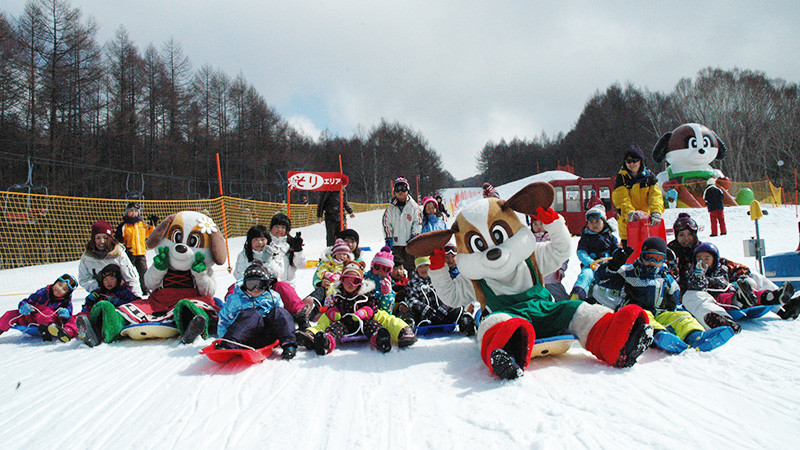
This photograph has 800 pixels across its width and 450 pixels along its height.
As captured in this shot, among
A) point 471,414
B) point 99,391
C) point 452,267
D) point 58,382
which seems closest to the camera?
point 471,414

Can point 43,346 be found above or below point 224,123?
below

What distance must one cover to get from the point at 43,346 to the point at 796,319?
23.1 ft

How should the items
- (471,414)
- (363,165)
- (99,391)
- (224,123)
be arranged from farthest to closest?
1. (363,165)
2. (224,123)
3. (99,391)
4. (471,414)

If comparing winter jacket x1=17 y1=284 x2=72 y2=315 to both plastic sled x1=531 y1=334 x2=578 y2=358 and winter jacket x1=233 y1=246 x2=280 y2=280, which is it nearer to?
winter jacket x1=233 y1=246 x2=280 y2=280

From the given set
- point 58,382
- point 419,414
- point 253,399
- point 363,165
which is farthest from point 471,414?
point 363,165

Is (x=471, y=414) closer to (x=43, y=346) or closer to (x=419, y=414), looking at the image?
(x=419, y=414)

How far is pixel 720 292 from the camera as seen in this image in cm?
385

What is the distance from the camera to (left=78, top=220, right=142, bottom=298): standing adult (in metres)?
4.58

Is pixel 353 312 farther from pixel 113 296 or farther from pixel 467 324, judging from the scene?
pixel 113 296

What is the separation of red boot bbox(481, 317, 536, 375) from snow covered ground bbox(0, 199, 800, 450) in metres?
0.13

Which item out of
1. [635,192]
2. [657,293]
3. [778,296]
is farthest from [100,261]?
[778,296]

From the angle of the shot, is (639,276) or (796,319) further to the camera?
(796,319)

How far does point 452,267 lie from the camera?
4.40 metres

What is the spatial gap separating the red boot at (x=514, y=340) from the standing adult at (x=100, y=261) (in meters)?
3.96
